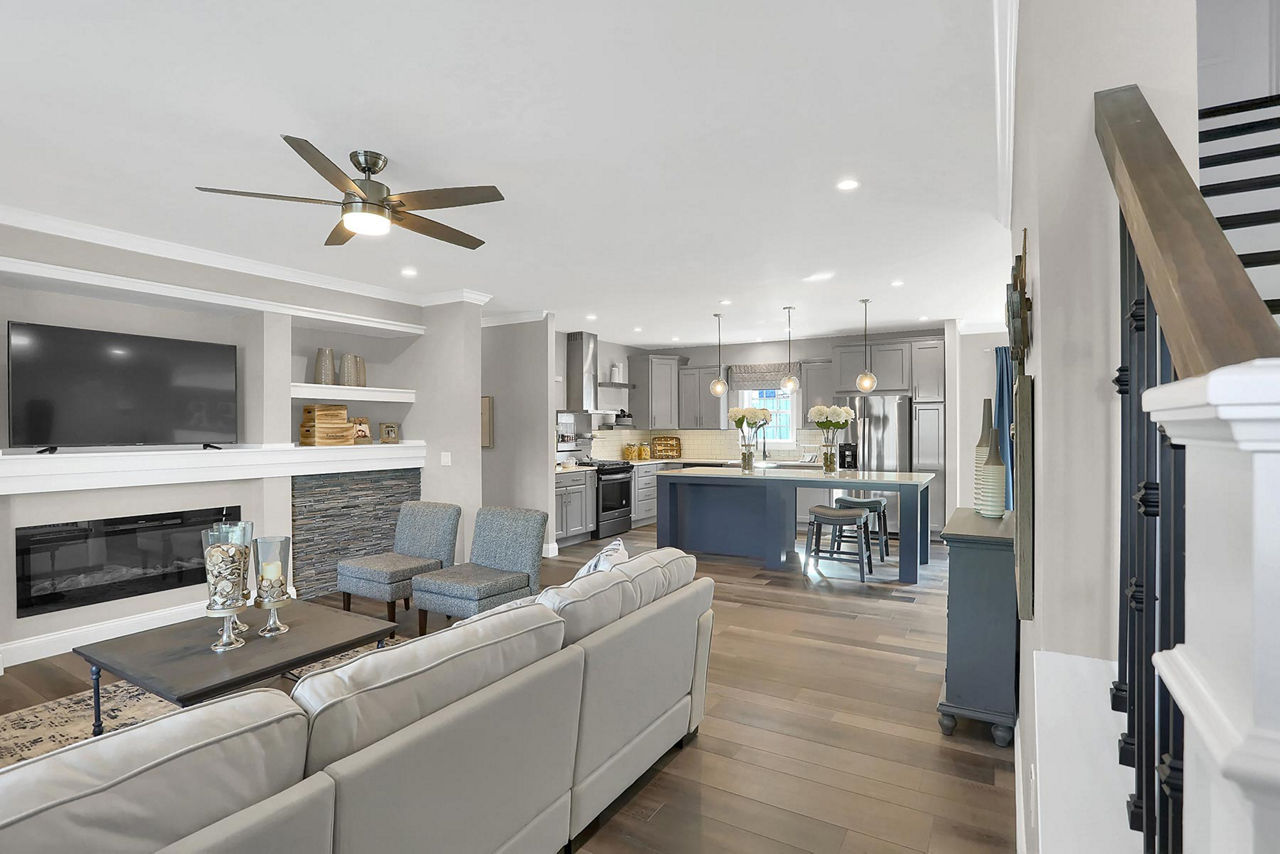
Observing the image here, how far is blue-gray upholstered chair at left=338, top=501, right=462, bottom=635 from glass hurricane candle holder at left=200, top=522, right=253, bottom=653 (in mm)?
1376

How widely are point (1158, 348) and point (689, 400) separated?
8777 mm

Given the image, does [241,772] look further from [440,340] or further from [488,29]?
[440,340]

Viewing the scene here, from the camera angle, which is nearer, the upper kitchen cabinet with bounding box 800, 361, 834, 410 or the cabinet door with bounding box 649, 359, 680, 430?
the upper kitchen cabinet with bounding box 800, 361, 834, 410

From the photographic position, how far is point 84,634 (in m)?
4.05

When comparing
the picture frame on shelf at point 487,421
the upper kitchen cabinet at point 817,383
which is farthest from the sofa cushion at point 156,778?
the upper kitchen cabinet at point 817,383

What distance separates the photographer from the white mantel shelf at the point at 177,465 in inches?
147

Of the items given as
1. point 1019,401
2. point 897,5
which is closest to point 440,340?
point 897,5

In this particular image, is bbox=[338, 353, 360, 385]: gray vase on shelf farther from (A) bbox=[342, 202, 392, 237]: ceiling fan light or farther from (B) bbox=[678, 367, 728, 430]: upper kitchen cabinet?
(B) bbox=[678, 367, 728, 430]: upper kitchen cabinet

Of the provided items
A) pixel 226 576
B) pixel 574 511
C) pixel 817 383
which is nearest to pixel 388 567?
pixel 226 576

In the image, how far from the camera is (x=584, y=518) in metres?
7.64

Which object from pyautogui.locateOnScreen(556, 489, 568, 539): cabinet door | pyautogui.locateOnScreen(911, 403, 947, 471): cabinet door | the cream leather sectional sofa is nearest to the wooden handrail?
the cream leather sectional sofa

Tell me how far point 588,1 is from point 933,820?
286cm

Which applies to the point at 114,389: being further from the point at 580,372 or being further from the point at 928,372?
the point at 928,372

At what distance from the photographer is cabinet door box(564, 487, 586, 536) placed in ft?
24.1
